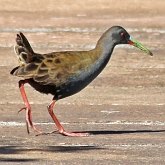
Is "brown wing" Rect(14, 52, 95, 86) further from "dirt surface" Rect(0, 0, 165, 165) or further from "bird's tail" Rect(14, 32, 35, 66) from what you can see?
"dirt surface" Rect(0, 0, 165, 165)

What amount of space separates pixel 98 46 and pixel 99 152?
1.91 metres

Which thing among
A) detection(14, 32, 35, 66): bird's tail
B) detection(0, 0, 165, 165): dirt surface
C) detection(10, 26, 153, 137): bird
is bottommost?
detection(0, 0, 165, 165): dirt surface

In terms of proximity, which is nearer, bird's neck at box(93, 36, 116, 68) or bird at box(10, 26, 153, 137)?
bird at box(10, 26, 153, 137)

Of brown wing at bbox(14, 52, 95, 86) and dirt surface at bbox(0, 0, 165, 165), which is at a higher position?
brown wing at bbox(14, 52, 95, 86)

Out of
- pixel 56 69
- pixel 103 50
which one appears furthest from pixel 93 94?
pixel 56 69

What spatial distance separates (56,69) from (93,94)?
354 cm

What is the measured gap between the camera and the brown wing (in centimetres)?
1233

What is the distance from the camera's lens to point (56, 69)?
1238 centimetres

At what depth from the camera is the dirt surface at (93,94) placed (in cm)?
1130

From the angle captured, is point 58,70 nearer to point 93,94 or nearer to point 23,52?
point 23,52

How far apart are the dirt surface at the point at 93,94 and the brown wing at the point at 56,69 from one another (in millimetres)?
684

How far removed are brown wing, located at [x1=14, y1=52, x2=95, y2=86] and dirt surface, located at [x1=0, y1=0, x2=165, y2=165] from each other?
0.68 m

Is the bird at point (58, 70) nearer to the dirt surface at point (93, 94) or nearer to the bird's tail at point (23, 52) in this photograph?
the bird's tail at point (23, 52)

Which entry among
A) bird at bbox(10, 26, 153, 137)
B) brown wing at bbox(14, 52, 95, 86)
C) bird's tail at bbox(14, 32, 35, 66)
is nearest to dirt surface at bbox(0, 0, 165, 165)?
bird at bbox(10, 26, 153, 137)
